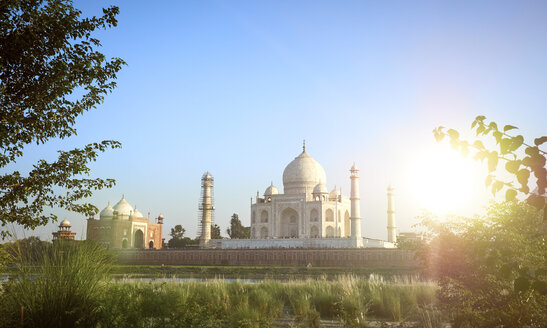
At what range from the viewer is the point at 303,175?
52156 millimetres

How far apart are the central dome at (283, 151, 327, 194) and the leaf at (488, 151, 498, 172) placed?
48.4 m

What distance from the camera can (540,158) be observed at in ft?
→ 8.33

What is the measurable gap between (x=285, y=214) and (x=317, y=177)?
5.75m

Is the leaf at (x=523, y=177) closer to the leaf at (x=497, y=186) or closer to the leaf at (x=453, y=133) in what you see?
the leaf at (x=497, y=186)

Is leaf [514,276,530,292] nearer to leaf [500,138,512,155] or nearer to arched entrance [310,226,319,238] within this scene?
leaf [500,138,512,155]

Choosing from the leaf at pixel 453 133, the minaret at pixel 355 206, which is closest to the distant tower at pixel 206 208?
the minaret at pixel 355 206

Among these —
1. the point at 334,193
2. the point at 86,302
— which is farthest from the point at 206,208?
the point at 86,302

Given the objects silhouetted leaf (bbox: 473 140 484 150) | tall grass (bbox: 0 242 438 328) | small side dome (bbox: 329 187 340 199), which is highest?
small side dome (bbox: 329 187 340 199)

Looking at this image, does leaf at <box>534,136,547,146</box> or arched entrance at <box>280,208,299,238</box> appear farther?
arched entrance at <box>280,208,299,238</box>

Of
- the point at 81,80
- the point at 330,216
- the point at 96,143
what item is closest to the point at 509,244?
the point at 96,143

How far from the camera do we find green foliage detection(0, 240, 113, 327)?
6.23 metres

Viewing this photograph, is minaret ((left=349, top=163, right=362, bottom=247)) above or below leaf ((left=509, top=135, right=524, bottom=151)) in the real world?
above

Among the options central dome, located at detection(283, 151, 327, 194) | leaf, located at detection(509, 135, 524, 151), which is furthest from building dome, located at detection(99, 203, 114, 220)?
leaf, located at detection(509, 135, 524, 151)

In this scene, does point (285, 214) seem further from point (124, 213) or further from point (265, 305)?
point (265, 305)
